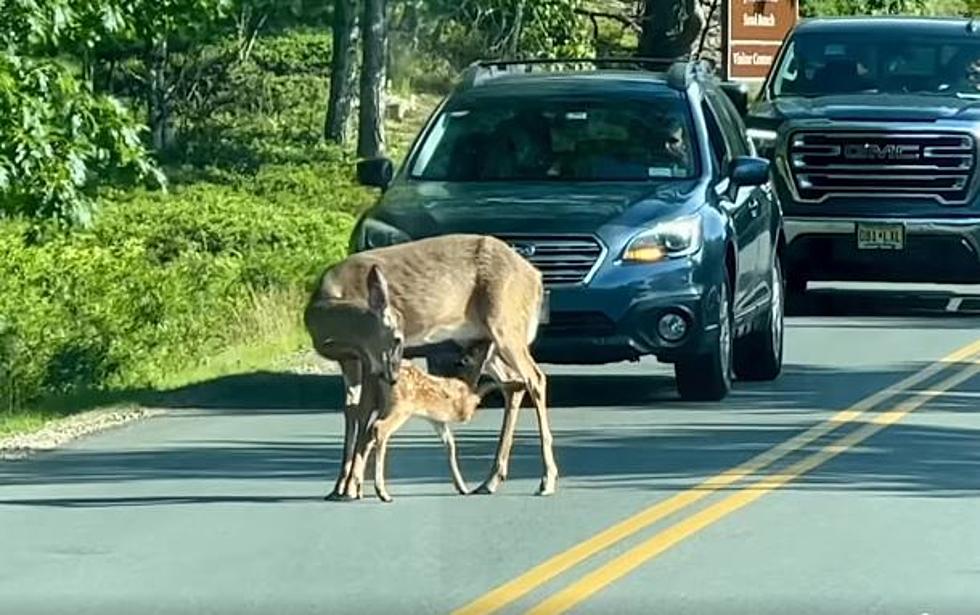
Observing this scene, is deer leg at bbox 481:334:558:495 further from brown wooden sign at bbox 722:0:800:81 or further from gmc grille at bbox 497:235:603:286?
brown wooden sign at bbox 722:0:800:81

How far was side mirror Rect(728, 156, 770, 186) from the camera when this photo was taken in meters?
16.5

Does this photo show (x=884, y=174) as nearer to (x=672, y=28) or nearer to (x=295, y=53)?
(x=672, y=28)

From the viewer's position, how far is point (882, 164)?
22.4 metres

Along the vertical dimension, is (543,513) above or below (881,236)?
above

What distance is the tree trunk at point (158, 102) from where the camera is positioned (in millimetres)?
44844

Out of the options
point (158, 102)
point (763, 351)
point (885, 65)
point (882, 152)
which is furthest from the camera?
point (158, 102)

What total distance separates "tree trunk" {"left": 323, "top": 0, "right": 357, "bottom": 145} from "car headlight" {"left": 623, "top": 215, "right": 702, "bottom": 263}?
27467mm

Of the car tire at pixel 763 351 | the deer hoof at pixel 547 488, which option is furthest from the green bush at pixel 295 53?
the deer hoof at pixel 547 488

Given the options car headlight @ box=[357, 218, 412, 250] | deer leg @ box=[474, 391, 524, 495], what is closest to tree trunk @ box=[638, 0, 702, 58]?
car headlight @ box=[357, 218, 412, 250]

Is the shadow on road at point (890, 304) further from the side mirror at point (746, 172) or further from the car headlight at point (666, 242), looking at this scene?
the car headlight at point (666, 242)

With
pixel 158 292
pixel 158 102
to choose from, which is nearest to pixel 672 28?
pixel 158 292

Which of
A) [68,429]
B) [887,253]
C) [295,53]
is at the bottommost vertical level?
[295,53]

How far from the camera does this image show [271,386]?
17406 mm

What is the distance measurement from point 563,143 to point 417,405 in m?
4.56
